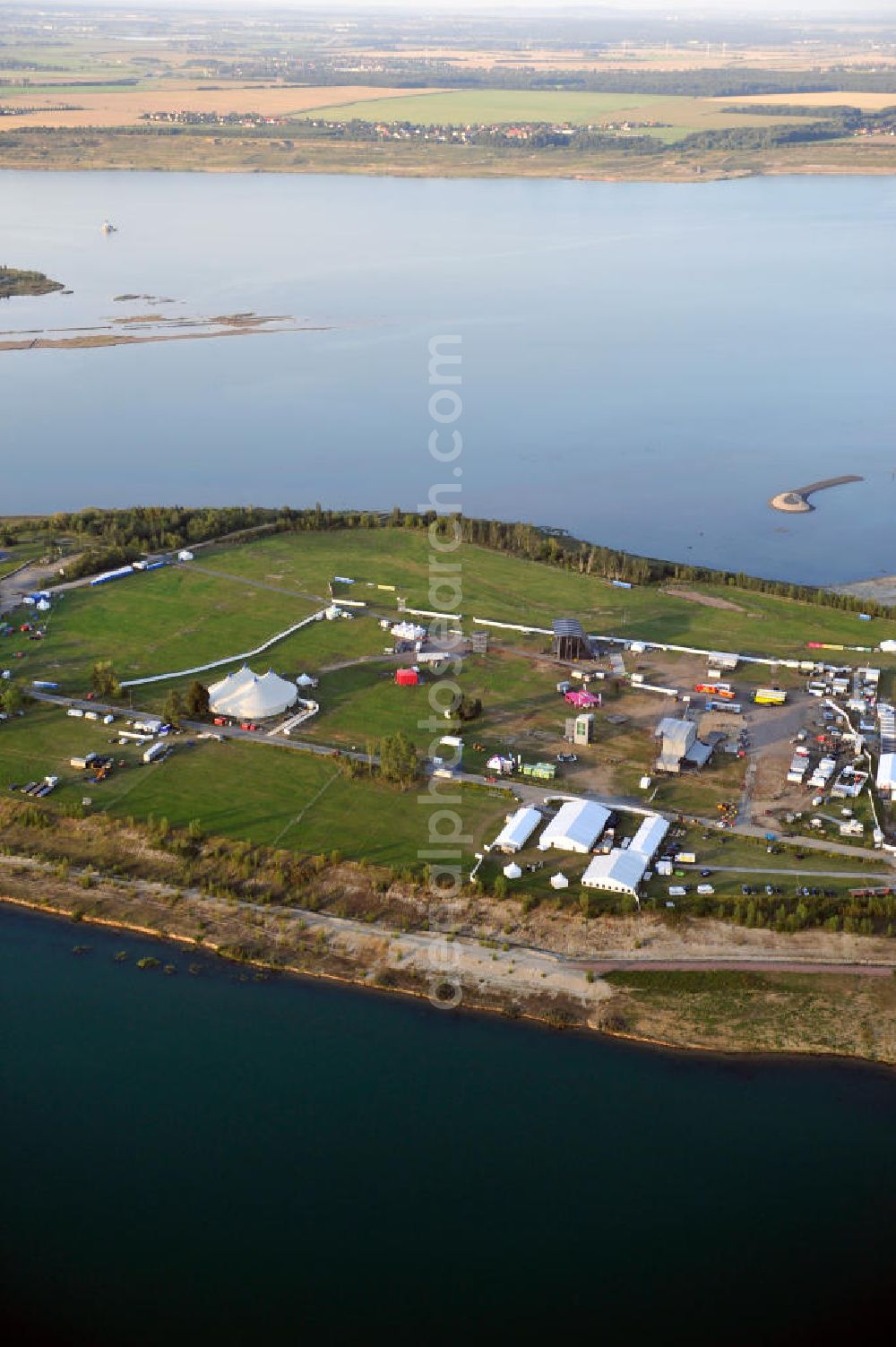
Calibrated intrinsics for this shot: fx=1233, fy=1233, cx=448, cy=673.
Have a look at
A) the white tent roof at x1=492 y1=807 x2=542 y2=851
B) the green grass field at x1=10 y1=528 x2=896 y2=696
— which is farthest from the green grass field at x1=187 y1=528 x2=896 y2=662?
the white tent roof at x1=492 y1=807 x2=542 y2=851

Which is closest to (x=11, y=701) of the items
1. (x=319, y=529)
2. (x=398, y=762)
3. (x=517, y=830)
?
(x=398, y=762)

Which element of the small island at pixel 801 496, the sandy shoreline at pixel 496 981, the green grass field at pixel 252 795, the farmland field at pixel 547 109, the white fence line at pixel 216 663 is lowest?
the sandy shoreline at pixel 496 981

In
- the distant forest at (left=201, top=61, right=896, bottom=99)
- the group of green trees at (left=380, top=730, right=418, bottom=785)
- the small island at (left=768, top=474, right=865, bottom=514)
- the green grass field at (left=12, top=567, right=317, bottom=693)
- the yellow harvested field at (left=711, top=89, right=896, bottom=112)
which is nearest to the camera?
the group of green trees at (left=380, top=730, right=418, bottom=785)

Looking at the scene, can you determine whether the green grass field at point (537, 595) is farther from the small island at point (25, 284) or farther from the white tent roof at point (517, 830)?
the small island at point (25, 284)

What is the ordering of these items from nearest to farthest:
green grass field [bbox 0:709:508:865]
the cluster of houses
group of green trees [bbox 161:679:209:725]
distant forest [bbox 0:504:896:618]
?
green grass field [bbox 0:709:508:865] → group of green trees [bbox 161:679:209:725] → distant forest [bbox 0:504:896:618] → the cluster of houses

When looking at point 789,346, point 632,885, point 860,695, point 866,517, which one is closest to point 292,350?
point 789,346


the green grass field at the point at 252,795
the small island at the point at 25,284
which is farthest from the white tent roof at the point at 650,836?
the small island at the point at 25,284

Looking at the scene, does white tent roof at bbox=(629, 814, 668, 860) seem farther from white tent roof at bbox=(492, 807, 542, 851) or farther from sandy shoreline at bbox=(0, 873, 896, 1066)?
sandy shoreline at bbox=(0, 873, 896, 1066)
